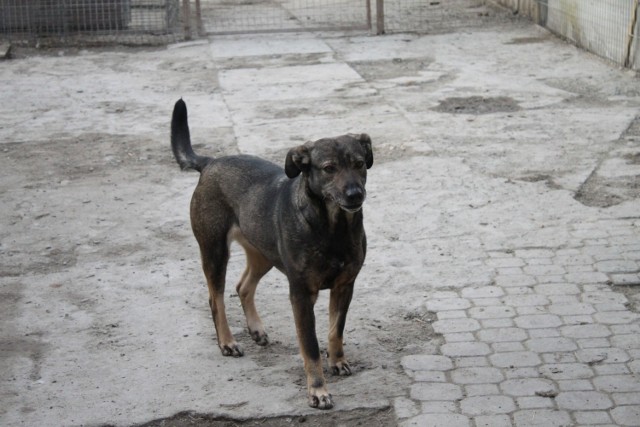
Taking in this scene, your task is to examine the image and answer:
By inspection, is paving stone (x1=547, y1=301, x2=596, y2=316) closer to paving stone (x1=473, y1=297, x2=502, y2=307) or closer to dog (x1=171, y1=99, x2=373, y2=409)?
paving stone (x1=473, y1=297, x2=502, y2=307)

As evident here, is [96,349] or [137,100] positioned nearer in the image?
[96,349]

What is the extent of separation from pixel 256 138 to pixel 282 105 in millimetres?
1540

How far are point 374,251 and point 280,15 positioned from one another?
12.0 metres

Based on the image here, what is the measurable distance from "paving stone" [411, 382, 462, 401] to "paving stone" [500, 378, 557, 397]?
0.83ft

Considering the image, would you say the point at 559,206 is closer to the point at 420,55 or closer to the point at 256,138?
the point at 256,138

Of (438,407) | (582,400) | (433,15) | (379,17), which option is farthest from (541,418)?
(433,15)

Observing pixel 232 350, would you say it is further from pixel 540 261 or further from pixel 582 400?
pixel 540 261

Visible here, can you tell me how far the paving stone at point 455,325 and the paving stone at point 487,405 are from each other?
2.89ft

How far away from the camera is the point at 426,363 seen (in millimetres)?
5574

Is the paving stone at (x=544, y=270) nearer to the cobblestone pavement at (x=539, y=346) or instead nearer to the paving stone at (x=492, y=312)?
the cobblestone pavement at (x=539, y=346)

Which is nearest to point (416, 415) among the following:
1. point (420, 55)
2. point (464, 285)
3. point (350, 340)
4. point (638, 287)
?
point (350, 340)

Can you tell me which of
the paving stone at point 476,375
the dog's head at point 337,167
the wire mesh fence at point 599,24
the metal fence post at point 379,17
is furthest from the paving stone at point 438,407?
the metal fence post at point 379,17

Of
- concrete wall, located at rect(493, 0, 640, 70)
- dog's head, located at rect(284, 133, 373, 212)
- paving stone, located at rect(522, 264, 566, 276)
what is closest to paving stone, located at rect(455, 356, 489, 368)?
dog's head, located at rect(284, 133, 373, 212)

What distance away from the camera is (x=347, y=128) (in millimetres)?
10641
